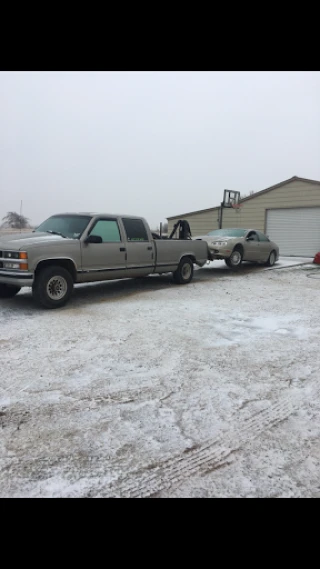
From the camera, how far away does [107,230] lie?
7.64 meters

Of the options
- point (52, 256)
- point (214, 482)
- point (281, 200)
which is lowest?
point (214, 482)

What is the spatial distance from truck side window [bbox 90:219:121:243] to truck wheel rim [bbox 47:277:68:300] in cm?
127

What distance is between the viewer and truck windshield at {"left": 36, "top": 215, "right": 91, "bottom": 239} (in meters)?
7.17

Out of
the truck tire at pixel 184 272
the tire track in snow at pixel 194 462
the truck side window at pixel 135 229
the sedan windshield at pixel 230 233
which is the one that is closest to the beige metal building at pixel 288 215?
the sedan windshield at pixel 230 233

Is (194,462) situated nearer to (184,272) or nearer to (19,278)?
(19,278)

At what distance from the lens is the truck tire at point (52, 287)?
6258 millimetres

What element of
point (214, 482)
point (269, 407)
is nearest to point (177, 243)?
point (269, 407)

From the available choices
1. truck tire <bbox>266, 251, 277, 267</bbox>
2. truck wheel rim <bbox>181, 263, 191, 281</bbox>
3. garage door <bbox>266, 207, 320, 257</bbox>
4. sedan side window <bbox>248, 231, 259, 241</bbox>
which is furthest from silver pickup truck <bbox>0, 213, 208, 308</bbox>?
garage door <bbox>266, 207, 320, 257</bbox>

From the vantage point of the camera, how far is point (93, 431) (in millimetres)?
2748

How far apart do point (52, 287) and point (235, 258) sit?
7440 millimetres

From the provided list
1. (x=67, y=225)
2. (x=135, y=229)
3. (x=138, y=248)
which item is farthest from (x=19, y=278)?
(x=135, y=229)

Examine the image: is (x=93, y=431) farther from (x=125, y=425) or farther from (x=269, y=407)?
(x=269, y=407)

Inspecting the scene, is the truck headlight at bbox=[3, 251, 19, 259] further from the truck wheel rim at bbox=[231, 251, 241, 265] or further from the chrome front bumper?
the truck wheel rim at bbox=[231, 251, 241, 265]

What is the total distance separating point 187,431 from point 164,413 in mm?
306
